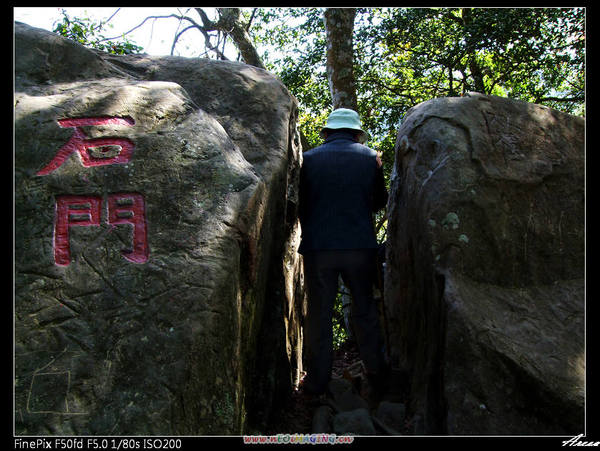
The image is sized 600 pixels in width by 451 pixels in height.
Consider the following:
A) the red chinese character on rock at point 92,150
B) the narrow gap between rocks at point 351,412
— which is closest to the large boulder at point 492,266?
the narrow gap between rocks at point 351,412

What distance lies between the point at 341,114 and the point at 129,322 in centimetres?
284

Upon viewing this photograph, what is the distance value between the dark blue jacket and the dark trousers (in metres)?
0.12

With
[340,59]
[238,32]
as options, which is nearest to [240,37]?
[238,32]

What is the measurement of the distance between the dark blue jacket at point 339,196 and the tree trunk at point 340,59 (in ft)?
8.96

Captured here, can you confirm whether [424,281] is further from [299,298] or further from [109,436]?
[109,436]

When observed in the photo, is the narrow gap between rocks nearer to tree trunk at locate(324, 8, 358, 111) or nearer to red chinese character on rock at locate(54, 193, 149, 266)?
red chinese character on rock at locate(54, 193, 149, 266)

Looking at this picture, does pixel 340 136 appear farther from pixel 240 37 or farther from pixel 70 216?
pixel 240 37

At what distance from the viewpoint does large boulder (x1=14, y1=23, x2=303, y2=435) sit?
257cm

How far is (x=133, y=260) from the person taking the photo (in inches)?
114

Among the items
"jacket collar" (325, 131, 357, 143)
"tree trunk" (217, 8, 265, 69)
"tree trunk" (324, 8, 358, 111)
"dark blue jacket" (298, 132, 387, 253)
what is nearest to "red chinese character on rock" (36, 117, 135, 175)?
"dark blue jacket" (298, 132, 387, 253)

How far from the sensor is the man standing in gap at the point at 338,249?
13.8ft

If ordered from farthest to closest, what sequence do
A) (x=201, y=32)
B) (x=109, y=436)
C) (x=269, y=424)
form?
1. (x=201, y=32)
2. (x=269, y=424)
3. (x=109, y=436)

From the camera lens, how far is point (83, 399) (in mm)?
2527

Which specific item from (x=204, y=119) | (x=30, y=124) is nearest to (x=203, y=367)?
(x=204, y=119)
